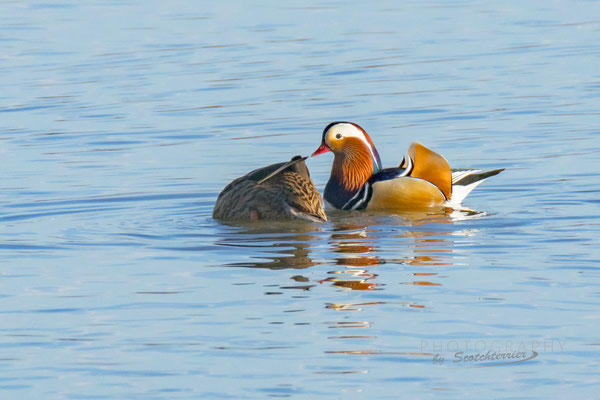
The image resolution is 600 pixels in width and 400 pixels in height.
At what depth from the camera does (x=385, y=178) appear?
14328 mm

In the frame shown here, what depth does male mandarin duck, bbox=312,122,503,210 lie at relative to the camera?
14.1 metres

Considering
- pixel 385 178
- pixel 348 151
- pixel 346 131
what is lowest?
pixel 385 178

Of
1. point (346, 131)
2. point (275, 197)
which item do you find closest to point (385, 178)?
point (346, 131)

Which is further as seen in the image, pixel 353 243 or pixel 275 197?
pixel 275 197

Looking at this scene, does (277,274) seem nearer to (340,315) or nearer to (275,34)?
(340,315)

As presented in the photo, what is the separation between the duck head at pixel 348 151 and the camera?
14703 millimetres

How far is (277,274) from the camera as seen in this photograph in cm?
1034

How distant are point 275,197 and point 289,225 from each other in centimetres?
31

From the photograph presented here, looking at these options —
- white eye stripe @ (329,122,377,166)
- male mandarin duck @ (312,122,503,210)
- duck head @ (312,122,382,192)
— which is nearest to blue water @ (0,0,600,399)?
male mandarin duck @ (312,122,503,210)

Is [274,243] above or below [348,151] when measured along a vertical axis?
below

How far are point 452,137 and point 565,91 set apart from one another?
3.64 metres

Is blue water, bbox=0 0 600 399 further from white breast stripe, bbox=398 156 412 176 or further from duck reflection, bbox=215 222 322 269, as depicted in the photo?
white breast stripe, bbox=398 156 412 176

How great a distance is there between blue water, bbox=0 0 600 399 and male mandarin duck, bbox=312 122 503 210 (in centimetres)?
33

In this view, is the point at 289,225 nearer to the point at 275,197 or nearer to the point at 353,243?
the point at 275,197
